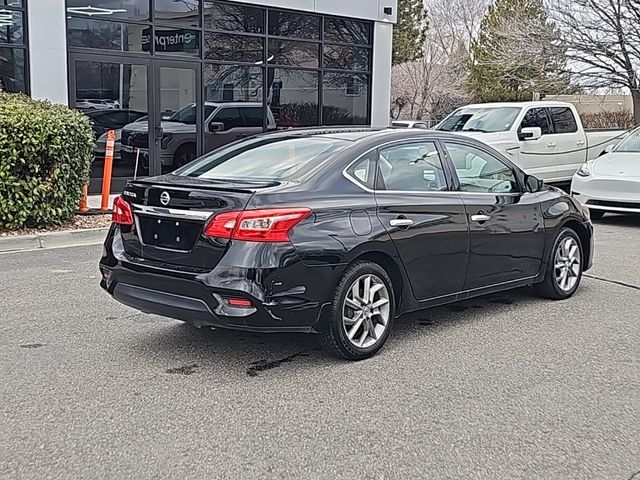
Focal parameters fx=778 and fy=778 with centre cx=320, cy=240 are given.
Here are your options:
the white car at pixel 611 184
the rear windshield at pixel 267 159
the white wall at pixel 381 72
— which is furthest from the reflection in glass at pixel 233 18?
the rear windshield at pixel 267 159

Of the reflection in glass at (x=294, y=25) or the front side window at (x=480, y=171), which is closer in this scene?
the front side window at (x=480, y=171)

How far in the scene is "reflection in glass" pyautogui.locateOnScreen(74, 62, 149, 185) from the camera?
44.3 ft

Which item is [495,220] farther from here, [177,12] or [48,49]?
[177,12]

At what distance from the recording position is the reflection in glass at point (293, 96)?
53.3 ft

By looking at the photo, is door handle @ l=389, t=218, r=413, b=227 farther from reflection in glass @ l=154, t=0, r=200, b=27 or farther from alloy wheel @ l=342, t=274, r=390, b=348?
reflection in glass @ l=154, t=0, r=200, b=27

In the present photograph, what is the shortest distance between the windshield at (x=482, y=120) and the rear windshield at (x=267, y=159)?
8.81 m

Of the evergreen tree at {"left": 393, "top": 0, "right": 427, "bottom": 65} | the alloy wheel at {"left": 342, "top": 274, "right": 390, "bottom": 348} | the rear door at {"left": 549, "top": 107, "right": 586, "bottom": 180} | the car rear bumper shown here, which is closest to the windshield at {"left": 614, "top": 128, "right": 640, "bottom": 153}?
the rear door at {"left": 549, "top": 107, "right": 586, "bottom": 180}

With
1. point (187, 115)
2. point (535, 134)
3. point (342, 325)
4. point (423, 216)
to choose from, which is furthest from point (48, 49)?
point (342, 325)

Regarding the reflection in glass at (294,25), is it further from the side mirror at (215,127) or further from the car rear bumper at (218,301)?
the car rear bumper at (218,301)

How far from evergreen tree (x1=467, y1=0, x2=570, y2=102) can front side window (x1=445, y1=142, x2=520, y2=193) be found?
1920cm

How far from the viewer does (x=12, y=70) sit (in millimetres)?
12688

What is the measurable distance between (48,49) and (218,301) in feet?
31.6

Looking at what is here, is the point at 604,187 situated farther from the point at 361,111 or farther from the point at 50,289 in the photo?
the point at 50,289

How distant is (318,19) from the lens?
655 inches
